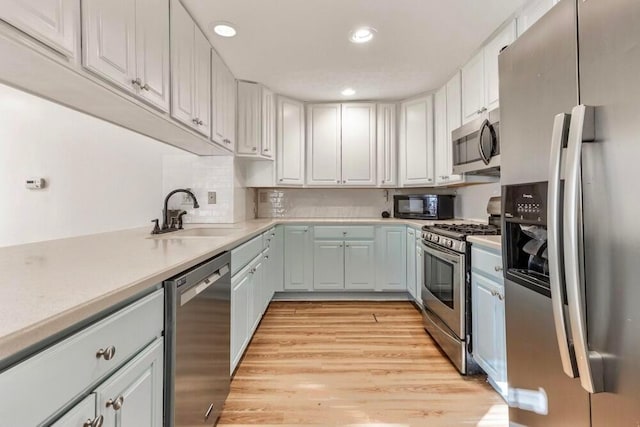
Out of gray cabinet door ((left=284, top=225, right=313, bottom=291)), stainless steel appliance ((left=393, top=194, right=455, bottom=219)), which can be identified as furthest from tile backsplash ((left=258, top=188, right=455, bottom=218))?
gray cabinet door ((left=284, top=225, right=313, bottom=291))

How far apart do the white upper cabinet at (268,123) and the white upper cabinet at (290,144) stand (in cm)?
12

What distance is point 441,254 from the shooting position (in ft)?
7.34

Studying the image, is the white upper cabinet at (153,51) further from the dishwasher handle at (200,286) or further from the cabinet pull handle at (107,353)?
the cabinet pull handle at (107,353)

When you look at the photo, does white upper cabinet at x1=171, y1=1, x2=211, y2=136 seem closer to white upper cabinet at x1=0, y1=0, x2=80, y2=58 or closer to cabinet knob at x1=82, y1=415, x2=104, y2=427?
white upper cabinet at x1=0, y1=0, x2=80, y2=58

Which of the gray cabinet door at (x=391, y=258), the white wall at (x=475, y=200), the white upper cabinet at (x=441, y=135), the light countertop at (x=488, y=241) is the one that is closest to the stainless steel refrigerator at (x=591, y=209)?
the light countertop at (x=488, y=241)

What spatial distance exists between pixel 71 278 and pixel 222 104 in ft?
6.80

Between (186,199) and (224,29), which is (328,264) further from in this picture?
(224,29)

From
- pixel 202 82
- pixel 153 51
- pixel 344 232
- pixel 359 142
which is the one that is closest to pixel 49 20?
pixel 153 51

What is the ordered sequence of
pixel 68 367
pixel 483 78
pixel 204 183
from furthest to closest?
pixel 204 183
pixel 483 78
pixel 68 367

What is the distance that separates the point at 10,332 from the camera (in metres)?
0.49

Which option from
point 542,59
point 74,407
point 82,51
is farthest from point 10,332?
point 542,59

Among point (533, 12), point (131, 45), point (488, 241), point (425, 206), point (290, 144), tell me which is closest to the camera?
point (131, 45)

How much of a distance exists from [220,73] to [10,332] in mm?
2476

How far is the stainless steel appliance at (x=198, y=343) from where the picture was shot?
1041mm
